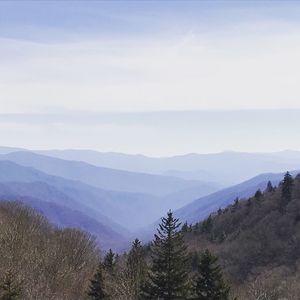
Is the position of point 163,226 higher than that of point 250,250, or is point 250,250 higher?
point 163,226

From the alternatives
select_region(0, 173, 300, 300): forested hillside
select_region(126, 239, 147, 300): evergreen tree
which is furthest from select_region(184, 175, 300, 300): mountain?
select_region(126, 239, 147, 300): evergreen tree

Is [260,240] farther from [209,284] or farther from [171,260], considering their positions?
[171,260]

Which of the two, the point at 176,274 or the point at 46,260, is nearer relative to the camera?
the point at 176,274

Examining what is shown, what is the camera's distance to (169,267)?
27188mm

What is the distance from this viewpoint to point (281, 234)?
90000 mm

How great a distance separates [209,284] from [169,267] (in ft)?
7.20

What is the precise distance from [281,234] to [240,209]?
953 inches

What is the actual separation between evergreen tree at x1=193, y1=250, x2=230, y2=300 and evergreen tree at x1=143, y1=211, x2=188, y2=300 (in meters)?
0.72

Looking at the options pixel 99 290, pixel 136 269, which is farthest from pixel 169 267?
pixel 136 269

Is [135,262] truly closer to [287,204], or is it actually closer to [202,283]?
[202,283]

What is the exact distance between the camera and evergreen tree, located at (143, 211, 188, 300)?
27062mm

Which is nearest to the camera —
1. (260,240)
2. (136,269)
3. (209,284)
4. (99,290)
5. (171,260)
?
(171,260)

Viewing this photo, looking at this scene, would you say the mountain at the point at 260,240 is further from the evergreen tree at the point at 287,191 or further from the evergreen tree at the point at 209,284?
the evergreen tree at the point at 209,284

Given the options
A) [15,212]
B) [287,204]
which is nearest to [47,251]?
[15,212]
